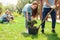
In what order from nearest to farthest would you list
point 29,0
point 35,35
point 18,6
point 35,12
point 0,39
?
1. point 0,39
2. point 35,35
3. point 35,12
4. point 29,0
5. point 18,6

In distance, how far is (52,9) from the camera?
5773mm

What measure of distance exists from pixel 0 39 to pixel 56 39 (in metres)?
1.36

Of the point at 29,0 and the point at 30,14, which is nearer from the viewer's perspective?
the point at 30,14

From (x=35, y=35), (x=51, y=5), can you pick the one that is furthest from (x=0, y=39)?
(x=51, y=5)

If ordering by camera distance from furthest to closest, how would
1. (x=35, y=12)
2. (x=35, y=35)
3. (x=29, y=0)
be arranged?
1. (x=29, y=0)
2. (x=35, y=12)
3. (x=35, y=35)

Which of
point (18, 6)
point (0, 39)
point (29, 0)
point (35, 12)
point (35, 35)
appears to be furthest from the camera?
point (18, 6)

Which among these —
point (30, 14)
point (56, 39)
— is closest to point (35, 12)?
point (30, 14)

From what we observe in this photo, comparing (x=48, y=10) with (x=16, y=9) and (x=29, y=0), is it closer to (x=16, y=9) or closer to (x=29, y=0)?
(x=29, y=0)

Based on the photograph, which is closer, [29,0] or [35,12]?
[35,12]

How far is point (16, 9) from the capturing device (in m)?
20.2

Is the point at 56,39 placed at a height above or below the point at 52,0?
below

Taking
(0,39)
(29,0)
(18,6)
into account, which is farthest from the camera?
(18,6)

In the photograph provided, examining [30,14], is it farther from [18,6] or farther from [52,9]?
[18,6]

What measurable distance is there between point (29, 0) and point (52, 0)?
461 inches
